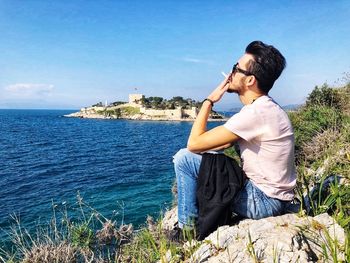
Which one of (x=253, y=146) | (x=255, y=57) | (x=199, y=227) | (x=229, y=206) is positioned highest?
(x=255, y=57)

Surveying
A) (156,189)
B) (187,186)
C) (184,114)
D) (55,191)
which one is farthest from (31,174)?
(184,114)

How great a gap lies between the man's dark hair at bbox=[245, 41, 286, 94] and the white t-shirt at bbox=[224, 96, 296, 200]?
224mm

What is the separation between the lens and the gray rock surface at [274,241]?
2988 mm

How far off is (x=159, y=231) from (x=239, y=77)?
2089 mm

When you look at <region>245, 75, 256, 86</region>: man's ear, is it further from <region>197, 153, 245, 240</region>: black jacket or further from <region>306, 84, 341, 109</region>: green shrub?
<region>306, 84, 341, 109</region>: green shrub

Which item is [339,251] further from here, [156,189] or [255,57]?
[156,189]

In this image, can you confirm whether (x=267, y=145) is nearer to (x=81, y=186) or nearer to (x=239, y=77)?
(x=239, y=77)

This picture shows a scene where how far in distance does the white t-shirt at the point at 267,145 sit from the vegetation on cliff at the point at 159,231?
0.40 m

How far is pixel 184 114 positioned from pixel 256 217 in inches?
4685

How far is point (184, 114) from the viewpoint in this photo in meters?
122

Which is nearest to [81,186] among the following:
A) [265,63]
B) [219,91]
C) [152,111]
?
[219,91]

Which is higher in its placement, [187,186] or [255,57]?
[255,57]

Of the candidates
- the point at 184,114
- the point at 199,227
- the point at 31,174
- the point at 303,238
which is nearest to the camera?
the point at 303,238

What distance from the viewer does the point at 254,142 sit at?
351 centimetres
